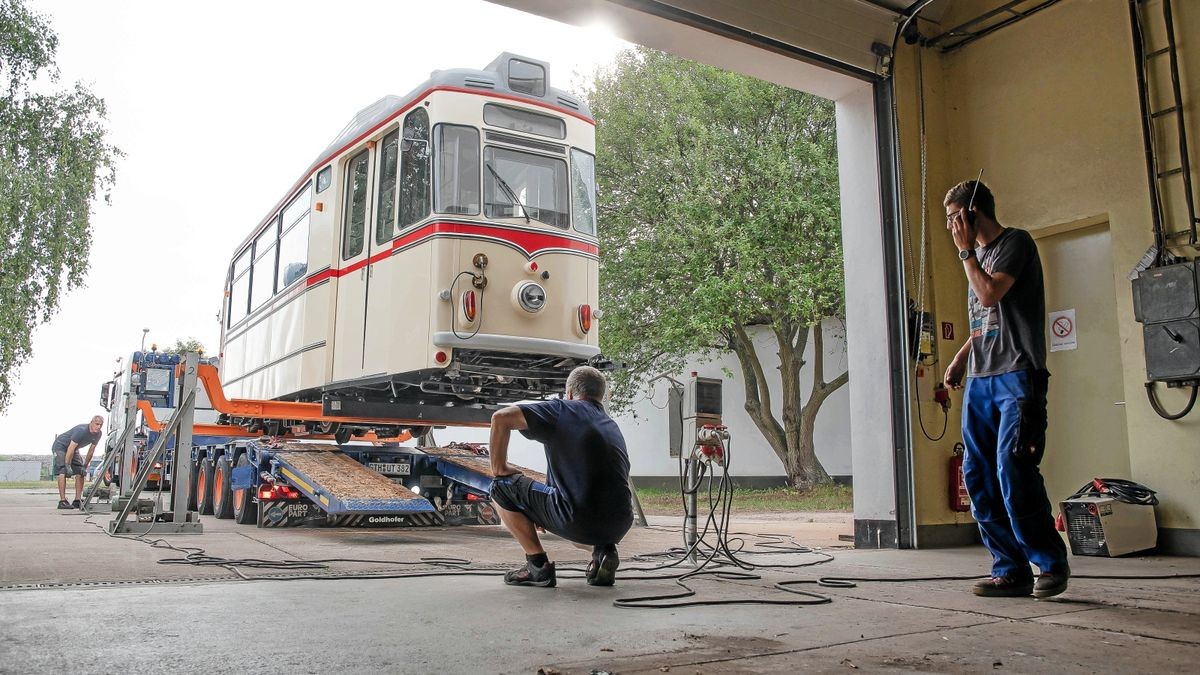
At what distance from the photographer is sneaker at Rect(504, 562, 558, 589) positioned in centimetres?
454

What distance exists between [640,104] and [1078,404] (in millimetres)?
12441

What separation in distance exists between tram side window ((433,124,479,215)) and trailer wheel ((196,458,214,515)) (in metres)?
6.07

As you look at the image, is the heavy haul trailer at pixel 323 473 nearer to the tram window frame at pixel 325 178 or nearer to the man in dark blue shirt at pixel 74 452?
the tram window frame at pixel 325 178

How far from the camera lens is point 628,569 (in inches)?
213

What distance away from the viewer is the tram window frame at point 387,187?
331 inches

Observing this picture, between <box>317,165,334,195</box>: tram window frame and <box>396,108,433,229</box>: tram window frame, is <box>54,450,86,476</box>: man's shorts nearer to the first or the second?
<box>317,165,334,195</box>: tram window frame

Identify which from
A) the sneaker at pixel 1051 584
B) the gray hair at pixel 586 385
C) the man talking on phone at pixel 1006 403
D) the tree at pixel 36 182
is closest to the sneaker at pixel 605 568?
the gray hair at pixel 586 385

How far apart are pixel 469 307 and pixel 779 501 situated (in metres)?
10.5

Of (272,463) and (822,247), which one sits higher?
(822,247)

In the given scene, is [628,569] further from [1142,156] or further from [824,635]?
[1142,156]

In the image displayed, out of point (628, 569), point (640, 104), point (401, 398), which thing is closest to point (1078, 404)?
point (628, 569)

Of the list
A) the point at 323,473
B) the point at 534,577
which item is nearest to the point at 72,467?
the point at 323,473

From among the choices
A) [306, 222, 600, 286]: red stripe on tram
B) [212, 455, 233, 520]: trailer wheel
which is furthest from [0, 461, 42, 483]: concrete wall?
[306, 222, 600, 286]: red stripe on tram

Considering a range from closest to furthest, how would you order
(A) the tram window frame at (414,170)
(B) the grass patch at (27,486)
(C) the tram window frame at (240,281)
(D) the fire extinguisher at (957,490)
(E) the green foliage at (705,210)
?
(D) the fire extinguisher at (957,490)
(A) the tram window frame at (414,170)
(C) the tram window frame at (240,281)
(E) the green foliage at (705,210)
(B) the grass patch at (27,486)
